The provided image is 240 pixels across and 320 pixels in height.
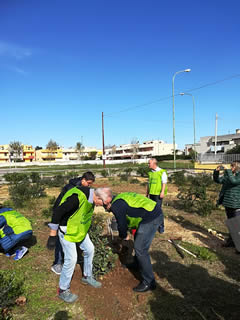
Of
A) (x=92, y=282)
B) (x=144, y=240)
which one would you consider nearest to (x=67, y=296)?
(x=92, y=282)

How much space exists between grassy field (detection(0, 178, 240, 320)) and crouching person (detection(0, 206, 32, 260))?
17 cm

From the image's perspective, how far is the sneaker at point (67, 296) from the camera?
10.2 feet

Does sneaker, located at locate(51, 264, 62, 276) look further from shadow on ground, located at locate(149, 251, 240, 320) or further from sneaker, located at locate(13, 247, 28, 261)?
shadow on ground, located at locate(149, 251, 240, 320)

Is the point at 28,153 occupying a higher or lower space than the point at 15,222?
higher

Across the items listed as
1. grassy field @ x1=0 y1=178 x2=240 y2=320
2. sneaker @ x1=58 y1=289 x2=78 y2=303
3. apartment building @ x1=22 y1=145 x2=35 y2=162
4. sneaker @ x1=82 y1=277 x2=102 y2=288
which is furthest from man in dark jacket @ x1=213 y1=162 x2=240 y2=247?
apartment building @ x1=22 y1=145 x2=35 y2=162

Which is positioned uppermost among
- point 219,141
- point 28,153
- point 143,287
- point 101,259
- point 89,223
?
point 219,141

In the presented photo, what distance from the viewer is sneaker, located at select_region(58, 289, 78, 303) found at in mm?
3102

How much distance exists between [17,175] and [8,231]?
38.0ft

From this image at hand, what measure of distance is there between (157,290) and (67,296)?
1.32m

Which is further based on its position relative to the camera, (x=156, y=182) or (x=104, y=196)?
(x=156, y=182)

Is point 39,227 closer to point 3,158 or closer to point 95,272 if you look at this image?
point 95,272

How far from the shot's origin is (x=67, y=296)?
3123 millimetres

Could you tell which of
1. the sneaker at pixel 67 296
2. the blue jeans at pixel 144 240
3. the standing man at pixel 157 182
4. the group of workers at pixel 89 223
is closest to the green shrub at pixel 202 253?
the standing man at pixel 157 182

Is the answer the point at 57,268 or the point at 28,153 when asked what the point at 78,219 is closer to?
the point at 57,268
